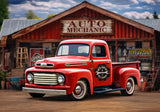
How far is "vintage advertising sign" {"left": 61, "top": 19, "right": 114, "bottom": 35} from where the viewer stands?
2078 centimetres

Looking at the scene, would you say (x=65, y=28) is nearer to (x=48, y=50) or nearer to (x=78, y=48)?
(x=48, y=50)

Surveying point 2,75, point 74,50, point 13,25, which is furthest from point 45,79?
point 13,25

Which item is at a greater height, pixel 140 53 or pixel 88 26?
pixel 88 26

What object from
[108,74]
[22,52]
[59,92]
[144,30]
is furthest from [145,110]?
[22,52]

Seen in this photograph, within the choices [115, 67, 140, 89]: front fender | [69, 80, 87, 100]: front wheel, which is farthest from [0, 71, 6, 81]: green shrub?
[69, 80, 87, 100]: front wheel

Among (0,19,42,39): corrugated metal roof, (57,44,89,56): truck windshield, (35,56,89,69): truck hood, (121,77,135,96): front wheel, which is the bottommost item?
(121,77,135,96): front wheel

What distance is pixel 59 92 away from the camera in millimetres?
10492

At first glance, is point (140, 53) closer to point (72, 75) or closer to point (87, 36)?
point (87, 36)

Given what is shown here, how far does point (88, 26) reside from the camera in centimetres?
2089

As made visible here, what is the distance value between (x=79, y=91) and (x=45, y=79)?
3.77ft

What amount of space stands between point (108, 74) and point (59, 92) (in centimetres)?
241

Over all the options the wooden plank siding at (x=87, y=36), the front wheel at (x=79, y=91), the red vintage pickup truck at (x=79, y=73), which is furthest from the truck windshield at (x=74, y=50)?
the wooden plank siding at (x=87, y=36)

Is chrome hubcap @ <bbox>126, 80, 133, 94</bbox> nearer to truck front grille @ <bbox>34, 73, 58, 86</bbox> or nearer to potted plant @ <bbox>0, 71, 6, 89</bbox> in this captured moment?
truck front grille @ <bbox>34, 73, 58, 86</bbox>

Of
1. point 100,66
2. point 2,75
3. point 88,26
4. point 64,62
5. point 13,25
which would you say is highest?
point 13,25
